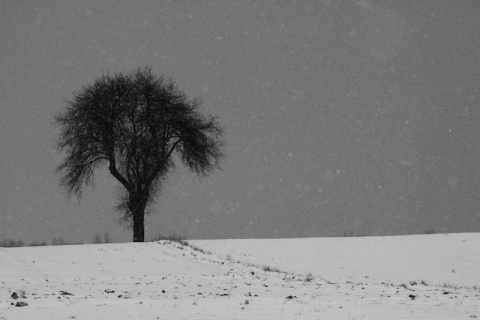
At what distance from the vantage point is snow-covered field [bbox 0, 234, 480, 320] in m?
12.2

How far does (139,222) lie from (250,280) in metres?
19.0

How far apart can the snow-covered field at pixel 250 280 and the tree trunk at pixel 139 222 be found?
566 centimetres

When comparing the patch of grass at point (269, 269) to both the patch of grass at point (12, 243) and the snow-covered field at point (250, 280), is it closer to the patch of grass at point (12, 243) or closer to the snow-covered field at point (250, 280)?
the snow-covered field at point (250, 280)

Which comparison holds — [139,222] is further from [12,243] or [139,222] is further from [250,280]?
[250,280]

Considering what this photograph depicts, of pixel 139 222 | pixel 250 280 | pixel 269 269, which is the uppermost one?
pixel 139 222

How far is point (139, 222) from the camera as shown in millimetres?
36094

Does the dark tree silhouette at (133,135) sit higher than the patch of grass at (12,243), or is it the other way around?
the dark tree silhouette at (133,135)

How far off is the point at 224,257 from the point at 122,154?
12.9 m

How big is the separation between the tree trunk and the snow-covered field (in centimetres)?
566

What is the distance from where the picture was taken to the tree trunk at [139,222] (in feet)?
118

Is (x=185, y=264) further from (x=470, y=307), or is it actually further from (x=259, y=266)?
(x=470, y=307)

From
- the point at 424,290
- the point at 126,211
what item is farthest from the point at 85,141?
the point at 424,290

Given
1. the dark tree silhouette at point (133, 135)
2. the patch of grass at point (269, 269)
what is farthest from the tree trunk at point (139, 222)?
the patch of grass at point (269, 269)

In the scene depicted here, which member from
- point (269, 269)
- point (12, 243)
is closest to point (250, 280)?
point (269, 269)
